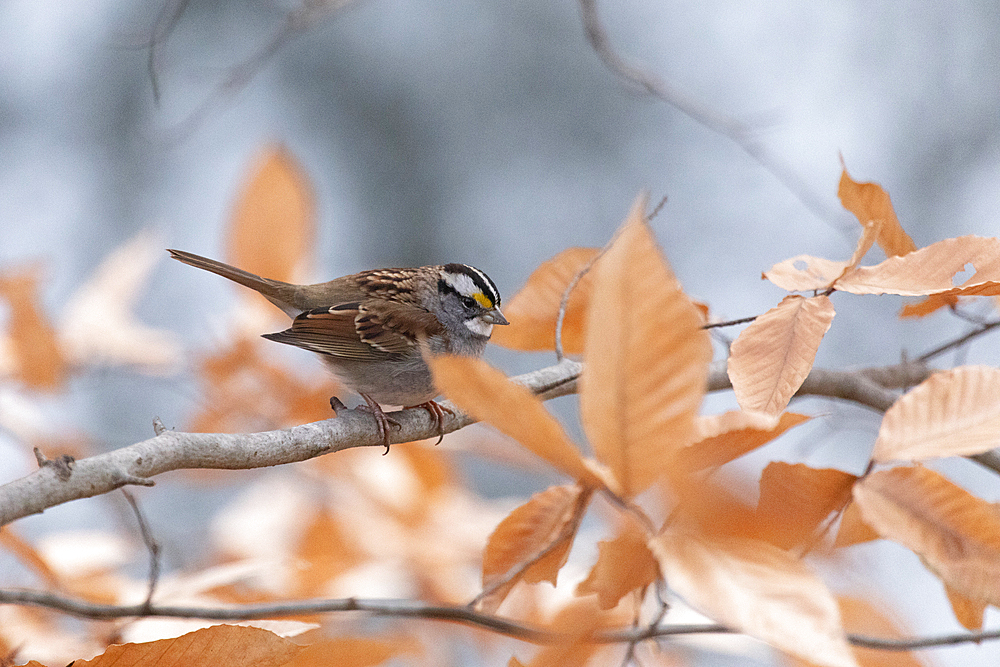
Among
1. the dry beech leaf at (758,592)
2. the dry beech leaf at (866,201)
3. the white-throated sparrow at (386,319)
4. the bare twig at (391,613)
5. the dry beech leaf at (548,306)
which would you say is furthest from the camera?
the white-throated sparrow at (386,319)

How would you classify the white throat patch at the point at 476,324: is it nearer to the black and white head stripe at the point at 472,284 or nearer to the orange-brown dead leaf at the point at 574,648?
the black and white head stripe at the point at 472,284

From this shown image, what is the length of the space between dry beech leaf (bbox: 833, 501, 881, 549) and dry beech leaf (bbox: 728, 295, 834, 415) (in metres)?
0.09

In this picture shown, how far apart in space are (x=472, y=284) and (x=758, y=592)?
137 cm

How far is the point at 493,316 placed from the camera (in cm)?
166

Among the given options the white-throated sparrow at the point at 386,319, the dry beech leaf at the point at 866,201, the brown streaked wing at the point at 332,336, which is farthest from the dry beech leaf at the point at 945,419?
the brown streaked wing at the point at 332,336

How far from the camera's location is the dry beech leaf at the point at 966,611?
1.58 ft

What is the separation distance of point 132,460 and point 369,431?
32 centimetres

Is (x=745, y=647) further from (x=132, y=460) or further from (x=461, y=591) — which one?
(x=132, y=460)

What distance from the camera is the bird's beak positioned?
165 cm

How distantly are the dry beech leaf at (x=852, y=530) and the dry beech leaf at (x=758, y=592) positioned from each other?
146 mm

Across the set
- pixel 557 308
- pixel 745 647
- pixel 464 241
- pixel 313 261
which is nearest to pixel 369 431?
pixel 557 308

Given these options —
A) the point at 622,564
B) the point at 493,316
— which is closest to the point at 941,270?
the point at 622,564

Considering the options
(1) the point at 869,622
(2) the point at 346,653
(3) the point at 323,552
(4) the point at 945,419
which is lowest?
(3) the point at 323,552

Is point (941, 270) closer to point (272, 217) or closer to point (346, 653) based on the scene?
point (346, 653)
